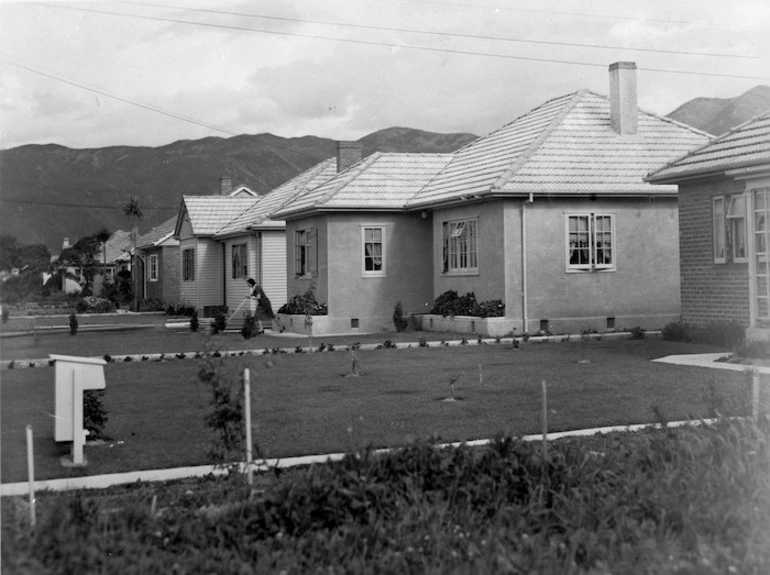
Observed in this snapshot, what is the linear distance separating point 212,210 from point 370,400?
29.3m

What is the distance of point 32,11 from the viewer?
313 inches

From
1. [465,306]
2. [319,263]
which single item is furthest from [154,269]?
[465,306]

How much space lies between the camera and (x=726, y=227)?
18172mm

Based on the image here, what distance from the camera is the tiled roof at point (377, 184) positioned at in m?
26.5

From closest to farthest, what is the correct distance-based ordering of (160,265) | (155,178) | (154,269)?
(160,265)
(154,269)
(155,178)

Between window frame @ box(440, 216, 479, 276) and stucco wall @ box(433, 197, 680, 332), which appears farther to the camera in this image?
window frame @ box(440, 216, 479, 276)

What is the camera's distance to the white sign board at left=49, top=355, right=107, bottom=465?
837 cm

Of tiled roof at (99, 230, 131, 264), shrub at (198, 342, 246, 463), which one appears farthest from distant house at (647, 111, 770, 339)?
tiled roof at (99, 230, 131, 264)

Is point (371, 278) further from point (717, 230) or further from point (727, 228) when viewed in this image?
point (727, 228)

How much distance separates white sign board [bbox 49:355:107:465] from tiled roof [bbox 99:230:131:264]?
5519cm

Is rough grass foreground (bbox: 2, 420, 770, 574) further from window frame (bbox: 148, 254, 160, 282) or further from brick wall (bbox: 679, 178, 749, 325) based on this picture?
window frame (bbox: 148, 254, 160, 282)

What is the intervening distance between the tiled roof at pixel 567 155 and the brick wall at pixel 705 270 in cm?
351

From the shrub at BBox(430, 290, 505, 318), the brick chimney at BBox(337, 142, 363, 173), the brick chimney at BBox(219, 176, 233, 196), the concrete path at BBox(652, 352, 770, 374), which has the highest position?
the brick chimney at BBox(219, 176, 233, 196)

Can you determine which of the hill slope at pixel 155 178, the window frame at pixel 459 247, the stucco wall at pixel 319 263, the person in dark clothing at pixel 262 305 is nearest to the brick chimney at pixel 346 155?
the stucco wall at pixel 319 263
